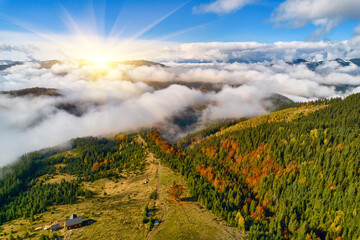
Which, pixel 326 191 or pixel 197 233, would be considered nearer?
pixel 197 233

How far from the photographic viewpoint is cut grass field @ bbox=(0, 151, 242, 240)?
101125mm

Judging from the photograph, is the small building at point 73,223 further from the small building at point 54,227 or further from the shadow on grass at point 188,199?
the shadow on grass at point 188,199

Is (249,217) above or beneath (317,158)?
beneath

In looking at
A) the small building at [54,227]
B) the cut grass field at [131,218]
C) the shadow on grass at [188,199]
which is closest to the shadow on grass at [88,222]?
the cut grass field at [131,218]

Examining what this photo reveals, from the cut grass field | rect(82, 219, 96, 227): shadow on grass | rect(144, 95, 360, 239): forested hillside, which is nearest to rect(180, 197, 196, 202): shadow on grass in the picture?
the cut grass field

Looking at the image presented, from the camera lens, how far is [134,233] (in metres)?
101

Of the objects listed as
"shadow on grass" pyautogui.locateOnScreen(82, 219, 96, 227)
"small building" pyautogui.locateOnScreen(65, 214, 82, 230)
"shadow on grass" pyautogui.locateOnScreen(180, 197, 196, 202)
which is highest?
"small building" pyautogui.locateOnScreen(65, 214, 82, 230)

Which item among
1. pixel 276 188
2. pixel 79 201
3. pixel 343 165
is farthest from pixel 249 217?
pixel 79 201

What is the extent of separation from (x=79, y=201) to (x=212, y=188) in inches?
4493

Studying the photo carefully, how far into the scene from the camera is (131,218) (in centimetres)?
11756

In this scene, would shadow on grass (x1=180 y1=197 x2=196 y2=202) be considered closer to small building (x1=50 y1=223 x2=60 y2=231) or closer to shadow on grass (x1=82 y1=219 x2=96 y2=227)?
shadow on grass (x1=82 y1=219 x2=96 y2=227)

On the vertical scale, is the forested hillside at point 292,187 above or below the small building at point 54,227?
above

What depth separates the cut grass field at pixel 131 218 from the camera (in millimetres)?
101125

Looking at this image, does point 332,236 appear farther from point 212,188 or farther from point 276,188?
point 212,188
